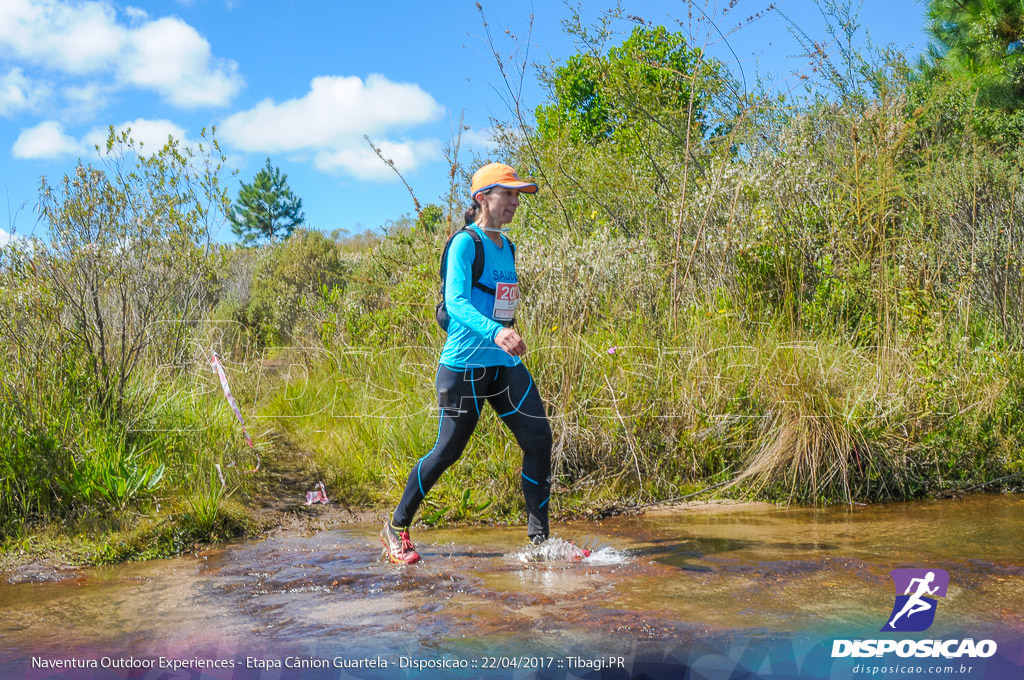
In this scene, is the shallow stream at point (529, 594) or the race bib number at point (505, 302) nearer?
the shallow stream at point (529, 594)

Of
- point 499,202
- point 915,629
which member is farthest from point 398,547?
point 915,629

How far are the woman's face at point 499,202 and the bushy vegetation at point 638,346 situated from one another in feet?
6.90


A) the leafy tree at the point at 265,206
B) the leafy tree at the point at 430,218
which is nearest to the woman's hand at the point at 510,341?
the leafy tree at the point at 430,218

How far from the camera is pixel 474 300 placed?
4465mm

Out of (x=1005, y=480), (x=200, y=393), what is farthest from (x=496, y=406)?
(x=1005, y=480)

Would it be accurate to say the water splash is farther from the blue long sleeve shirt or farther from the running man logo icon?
the running man logo icon

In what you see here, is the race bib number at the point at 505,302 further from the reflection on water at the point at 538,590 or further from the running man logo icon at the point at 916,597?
the running man logo icon at the point at 916,597

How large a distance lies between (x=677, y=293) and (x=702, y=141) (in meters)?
2.42

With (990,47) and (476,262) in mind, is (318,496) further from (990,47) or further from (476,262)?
(990,47)

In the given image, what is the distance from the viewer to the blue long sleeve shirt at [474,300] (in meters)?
4.38

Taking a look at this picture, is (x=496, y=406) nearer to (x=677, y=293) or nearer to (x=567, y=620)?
(x=567, y=620)

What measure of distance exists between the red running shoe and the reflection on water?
0.12 metres

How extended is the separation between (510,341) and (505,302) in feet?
1.94

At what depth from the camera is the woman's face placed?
15.0ft
